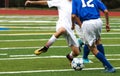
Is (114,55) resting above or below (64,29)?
below

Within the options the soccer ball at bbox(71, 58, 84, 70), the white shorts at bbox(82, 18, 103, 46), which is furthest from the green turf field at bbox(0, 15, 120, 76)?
the white shorts at bbox(82, 18, 103, 46)

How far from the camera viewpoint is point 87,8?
10.3 meters

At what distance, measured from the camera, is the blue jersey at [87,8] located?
10.2 metres

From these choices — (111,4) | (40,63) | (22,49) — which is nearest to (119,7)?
(111,4)

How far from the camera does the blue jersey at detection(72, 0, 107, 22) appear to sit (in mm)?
10250

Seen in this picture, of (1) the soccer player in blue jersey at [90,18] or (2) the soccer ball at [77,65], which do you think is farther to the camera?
(2) the soccer ball at [77,65]

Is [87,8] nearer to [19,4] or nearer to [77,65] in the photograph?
[77,65]

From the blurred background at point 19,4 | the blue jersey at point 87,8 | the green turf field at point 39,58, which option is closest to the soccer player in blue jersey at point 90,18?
the blue jersey at point 87,8

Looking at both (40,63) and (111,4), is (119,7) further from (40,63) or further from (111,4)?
(40,63)

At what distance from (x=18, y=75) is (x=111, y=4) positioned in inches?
1214

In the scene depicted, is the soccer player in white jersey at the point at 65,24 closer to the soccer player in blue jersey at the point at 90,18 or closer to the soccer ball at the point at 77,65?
the soccer ball at the point at 77,65

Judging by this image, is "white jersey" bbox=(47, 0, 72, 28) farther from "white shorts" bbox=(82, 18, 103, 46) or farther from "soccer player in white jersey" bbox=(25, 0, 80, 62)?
"white shorts" bbox=(82, 18, 103, 46)

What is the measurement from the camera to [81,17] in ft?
33.8

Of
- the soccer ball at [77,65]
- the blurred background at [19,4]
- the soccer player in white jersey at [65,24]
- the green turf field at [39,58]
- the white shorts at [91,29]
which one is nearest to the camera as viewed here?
the white shorts at [91,29]
